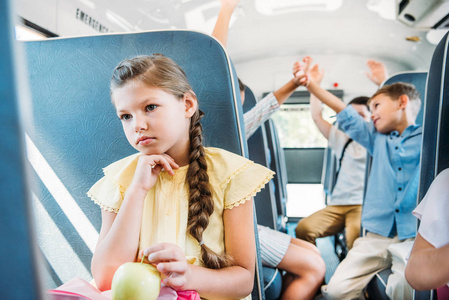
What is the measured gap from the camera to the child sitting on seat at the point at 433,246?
751mm

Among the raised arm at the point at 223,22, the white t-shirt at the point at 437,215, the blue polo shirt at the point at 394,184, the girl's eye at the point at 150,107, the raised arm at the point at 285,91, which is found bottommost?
the blue polo shirt at the point at 394,184

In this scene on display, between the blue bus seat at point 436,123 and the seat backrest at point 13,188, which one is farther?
the blue bus seat at point 436,123

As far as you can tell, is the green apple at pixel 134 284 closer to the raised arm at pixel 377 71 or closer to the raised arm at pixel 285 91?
the raised arm at pixel 285 91

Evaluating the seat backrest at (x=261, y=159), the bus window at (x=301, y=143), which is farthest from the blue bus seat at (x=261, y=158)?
the bus window at (x=301, y=143)

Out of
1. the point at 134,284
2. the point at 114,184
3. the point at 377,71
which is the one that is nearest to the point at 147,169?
the point at 114,184

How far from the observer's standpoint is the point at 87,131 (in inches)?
41.4

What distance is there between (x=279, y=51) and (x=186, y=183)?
465 cm

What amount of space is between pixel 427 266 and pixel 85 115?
1095mm

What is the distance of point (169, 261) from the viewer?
0.65 metres

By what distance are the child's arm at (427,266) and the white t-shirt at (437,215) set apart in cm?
2

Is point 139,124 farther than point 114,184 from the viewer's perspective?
No

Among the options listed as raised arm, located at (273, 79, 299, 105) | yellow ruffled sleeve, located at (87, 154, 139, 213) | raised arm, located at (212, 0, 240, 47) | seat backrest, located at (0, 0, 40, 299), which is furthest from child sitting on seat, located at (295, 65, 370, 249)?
seat backrest, located at (0, 0, 40, 299)

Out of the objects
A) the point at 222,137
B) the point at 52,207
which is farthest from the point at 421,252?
the point at 52,207

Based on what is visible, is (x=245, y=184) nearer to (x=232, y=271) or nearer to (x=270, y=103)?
(x=232, y=271)
